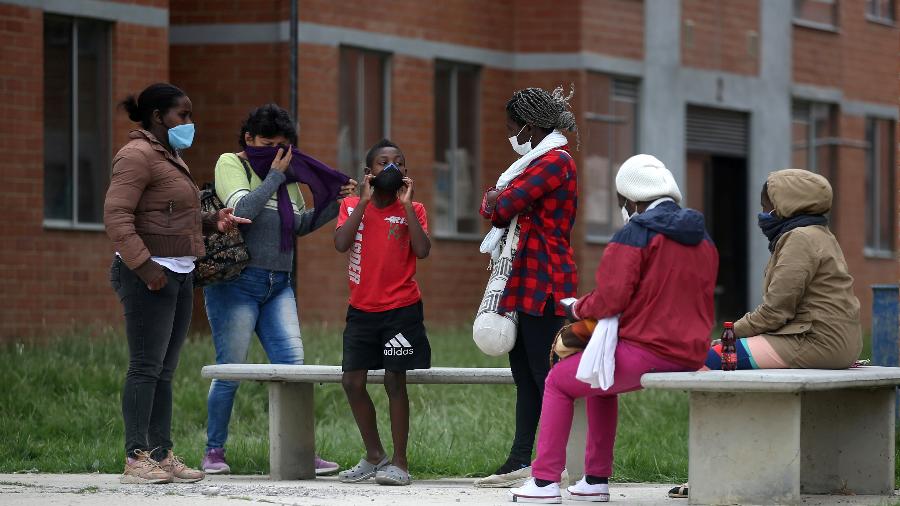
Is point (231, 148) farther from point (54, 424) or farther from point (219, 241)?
point (219, 241)

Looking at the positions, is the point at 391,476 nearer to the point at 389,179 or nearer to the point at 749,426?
the point at 389,179

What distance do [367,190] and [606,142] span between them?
14.2m

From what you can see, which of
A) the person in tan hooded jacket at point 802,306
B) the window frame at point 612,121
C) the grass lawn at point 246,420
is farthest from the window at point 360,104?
the person in tan hooded jacket at point 802,306

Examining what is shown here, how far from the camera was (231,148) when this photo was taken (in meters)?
19.4

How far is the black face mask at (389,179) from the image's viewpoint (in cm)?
899

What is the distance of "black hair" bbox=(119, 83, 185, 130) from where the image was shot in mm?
8938

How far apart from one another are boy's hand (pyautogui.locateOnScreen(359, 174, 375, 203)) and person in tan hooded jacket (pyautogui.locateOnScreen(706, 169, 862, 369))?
1881 mm

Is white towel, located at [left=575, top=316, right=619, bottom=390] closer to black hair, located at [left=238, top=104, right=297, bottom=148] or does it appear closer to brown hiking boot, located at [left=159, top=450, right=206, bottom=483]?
brown hiking boot, located at [left=159, top=450, right=206, bottom=483]

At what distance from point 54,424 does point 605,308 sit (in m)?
5.46

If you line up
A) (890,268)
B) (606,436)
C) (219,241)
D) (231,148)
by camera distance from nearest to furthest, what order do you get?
(606,436) < (219,241) < (231,148) < (890,268)

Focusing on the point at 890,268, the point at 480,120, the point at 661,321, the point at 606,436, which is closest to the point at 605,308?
the point at 661,321

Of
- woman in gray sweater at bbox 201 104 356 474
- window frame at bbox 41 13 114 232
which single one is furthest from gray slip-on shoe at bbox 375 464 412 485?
window frame at bbox 41 13 114 232

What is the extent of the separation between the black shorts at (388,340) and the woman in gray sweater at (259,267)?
0.69 meters

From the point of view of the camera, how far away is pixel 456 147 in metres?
22.0
